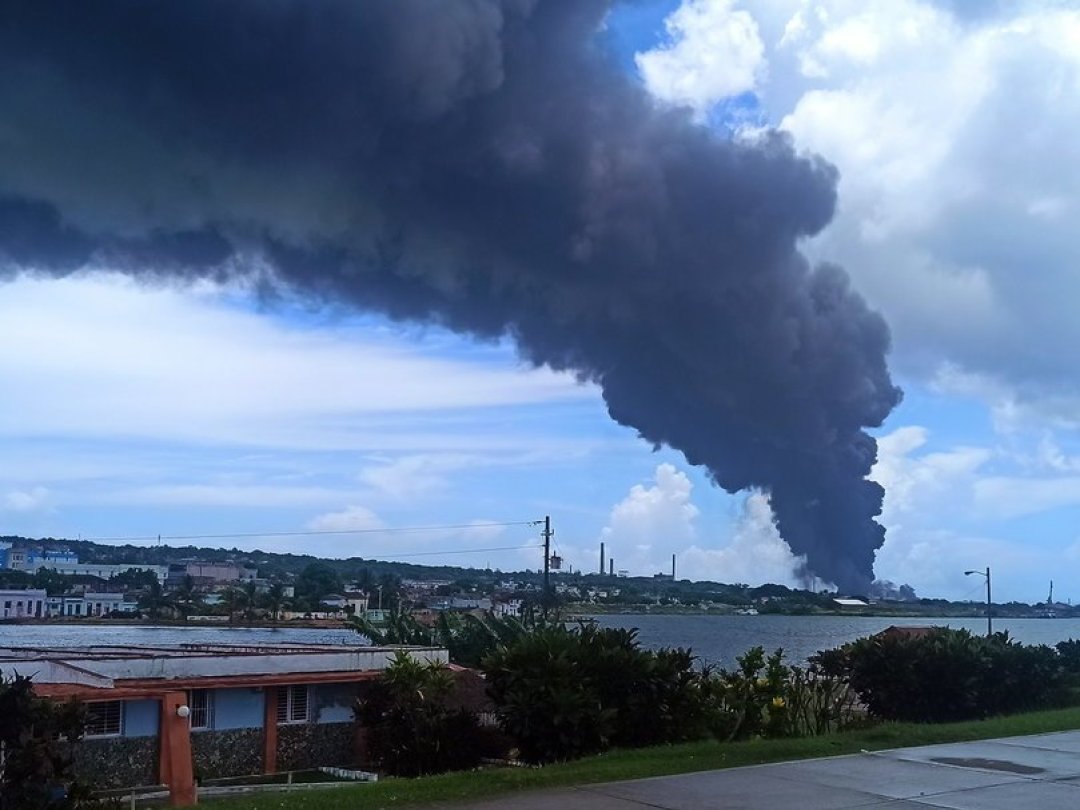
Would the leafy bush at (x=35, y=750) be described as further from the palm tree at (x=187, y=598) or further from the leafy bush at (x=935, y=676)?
the palm tree at (x=187, y=598)

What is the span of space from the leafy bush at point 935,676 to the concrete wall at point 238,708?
12.5 meters

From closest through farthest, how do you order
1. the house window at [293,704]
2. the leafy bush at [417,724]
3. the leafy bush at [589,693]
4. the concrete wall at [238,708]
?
the leafy bush at [589,693] → the leafy bush at [417,724] → the concrete wall at [238,708] → the house window at [293,704]

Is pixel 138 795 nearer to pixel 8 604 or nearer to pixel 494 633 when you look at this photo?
pixel 494 633

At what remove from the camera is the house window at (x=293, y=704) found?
27.3m

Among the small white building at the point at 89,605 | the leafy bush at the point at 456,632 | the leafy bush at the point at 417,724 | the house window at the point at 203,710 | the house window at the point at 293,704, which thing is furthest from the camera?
the small white building at the point at 89,605

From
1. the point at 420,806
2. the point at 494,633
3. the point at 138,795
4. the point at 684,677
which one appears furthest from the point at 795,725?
the point at 494,633

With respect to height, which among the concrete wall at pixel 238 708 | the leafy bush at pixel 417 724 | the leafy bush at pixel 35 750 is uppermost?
the leafy bush at pixel 35 750

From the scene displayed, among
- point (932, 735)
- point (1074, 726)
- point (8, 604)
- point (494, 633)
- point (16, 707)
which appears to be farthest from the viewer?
point (8, 604)

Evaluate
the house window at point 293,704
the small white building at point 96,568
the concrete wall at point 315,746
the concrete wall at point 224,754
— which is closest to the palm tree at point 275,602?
the small white building at point 96,568

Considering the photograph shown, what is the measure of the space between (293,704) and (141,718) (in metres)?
4.16

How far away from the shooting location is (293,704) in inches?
1087

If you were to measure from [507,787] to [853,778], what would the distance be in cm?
371

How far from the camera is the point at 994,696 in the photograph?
867 inches

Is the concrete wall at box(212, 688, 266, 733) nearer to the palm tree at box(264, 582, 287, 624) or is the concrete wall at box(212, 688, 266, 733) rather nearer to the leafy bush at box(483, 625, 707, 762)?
the leafy bush at box(483, 625, 707, 762)
